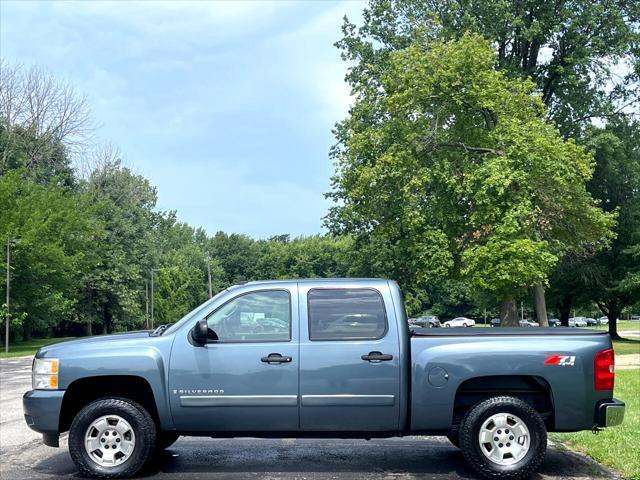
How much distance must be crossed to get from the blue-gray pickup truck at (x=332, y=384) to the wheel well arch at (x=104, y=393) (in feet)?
0.18

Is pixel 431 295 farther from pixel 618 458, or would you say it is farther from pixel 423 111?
pixel 618 458

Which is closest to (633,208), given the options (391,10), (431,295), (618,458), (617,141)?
(617,141)

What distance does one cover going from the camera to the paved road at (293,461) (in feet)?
23.1

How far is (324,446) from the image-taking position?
341 inches

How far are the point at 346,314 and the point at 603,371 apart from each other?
2471 millimetres

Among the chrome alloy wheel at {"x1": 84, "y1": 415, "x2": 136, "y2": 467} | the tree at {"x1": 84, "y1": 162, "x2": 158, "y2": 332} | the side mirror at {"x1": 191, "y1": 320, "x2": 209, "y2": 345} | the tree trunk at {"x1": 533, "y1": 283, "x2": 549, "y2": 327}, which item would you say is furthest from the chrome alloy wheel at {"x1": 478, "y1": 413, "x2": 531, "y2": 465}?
the tree at {"x1": 84, "y1": 162, "x2": 158, "y2": 332}

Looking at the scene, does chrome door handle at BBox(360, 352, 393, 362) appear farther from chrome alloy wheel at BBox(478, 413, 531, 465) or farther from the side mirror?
the side mirror

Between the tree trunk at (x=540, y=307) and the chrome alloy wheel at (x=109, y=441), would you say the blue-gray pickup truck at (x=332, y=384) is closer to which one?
the chrome alloy wheel at (x=109, y=441)

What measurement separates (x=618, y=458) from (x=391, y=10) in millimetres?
30166

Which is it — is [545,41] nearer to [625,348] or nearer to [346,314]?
[625,348]

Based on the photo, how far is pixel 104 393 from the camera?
23.8ft

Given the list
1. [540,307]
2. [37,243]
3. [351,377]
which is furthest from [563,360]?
[37,243]

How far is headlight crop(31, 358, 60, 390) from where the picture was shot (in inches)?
274

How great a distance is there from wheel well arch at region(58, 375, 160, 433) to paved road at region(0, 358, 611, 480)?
58 centimetres
